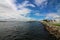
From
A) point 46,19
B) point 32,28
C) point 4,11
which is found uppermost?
point 4,11

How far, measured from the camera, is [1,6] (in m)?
4.03

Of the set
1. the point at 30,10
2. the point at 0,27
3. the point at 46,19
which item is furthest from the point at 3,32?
the point at 46,19

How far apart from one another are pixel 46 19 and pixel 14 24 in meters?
0.98

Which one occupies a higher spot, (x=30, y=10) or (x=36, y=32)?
(x=30, y=10)

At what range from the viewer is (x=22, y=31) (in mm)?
4133

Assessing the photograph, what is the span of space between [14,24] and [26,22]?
38 cm

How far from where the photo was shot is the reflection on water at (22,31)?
159 inches

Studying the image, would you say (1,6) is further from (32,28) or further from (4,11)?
(32,28)

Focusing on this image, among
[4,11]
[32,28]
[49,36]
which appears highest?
[4,11]

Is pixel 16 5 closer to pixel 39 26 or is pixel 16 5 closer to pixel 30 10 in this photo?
pixel 30 10

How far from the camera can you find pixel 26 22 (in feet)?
13.5

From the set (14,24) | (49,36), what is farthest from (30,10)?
(49,36)

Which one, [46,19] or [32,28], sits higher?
[46,19]

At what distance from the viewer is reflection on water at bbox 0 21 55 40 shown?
4.04m
